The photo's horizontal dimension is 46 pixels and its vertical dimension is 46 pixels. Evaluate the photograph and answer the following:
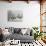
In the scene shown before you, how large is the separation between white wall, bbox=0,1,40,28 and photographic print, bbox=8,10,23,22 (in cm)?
11

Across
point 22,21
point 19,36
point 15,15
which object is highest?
point 15,15

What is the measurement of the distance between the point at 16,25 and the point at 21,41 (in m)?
0.52

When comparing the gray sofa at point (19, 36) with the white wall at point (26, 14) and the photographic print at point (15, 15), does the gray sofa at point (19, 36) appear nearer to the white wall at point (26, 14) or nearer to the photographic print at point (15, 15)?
the white wall at point (26, 14)

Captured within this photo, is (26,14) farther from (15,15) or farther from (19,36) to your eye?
(19,36)

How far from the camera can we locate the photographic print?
3.81m

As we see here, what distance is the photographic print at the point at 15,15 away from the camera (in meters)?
3.81

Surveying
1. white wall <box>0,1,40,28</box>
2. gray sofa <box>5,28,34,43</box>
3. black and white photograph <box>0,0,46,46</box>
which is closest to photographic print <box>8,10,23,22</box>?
black and white photograph <box>0,0,46,46</box>

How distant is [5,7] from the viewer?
382 cm

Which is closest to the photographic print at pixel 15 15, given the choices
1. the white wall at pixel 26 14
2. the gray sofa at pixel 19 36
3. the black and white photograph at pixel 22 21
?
the black and white photograph at pixel 22 21

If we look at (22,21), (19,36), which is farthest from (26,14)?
(19,36)

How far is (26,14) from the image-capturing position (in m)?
3.80

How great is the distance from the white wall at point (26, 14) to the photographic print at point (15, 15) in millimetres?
114

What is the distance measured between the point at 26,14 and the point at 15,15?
13.8 inches

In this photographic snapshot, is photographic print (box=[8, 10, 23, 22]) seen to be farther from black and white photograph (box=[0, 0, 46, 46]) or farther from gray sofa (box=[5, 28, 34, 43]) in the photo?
gray sofa (box=[5, 28, 34, 43])
